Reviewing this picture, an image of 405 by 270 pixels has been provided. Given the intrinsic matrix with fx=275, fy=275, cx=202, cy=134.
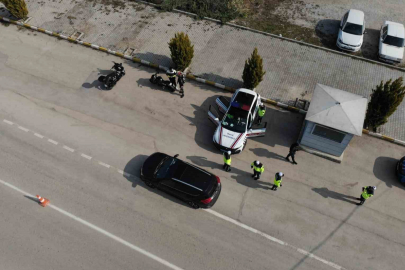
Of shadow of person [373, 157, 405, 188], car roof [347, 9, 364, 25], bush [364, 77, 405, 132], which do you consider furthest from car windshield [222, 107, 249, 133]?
car roof [347, 9, 364, 25]

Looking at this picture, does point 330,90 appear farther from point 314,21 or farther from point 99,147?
point 99,147

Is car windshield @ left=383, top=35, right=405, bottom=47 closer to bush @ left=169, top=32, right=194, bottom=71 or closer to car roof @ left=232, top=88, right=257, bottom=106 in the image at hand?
car roof @ left=232, top=88, right=257, bottom=106

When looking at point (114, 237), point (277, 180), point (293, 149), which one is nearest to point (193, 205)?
point (114, 237)

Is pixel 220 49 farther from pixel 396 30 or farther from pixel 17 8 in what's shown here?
pixel 17 8

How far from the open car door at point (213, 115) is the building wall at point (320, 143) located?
455cm

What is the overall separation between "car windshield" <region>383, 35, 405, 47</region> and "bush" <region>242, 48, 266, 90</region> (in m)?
10.1

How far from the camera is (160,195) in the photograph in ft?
42.8

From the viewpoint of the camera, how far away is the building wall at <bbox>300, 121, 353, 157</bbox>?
529 inches

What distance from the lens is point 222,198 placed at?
13.0m

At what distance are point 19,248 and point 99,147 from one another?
18.4 feet

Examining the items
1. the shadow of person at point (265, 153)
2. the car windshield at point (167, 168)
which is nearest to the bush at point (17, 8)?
the car windshield at point (167, 168)

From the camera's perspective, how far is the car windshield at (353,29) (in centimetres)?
1947

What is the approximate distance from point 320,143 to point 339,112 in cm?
191

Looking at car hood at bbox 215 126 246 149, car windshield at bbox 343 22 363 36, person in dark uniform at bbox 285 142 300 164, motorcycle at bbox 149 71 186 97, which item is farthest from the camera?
car windshield at bbox 343 22 363 36
